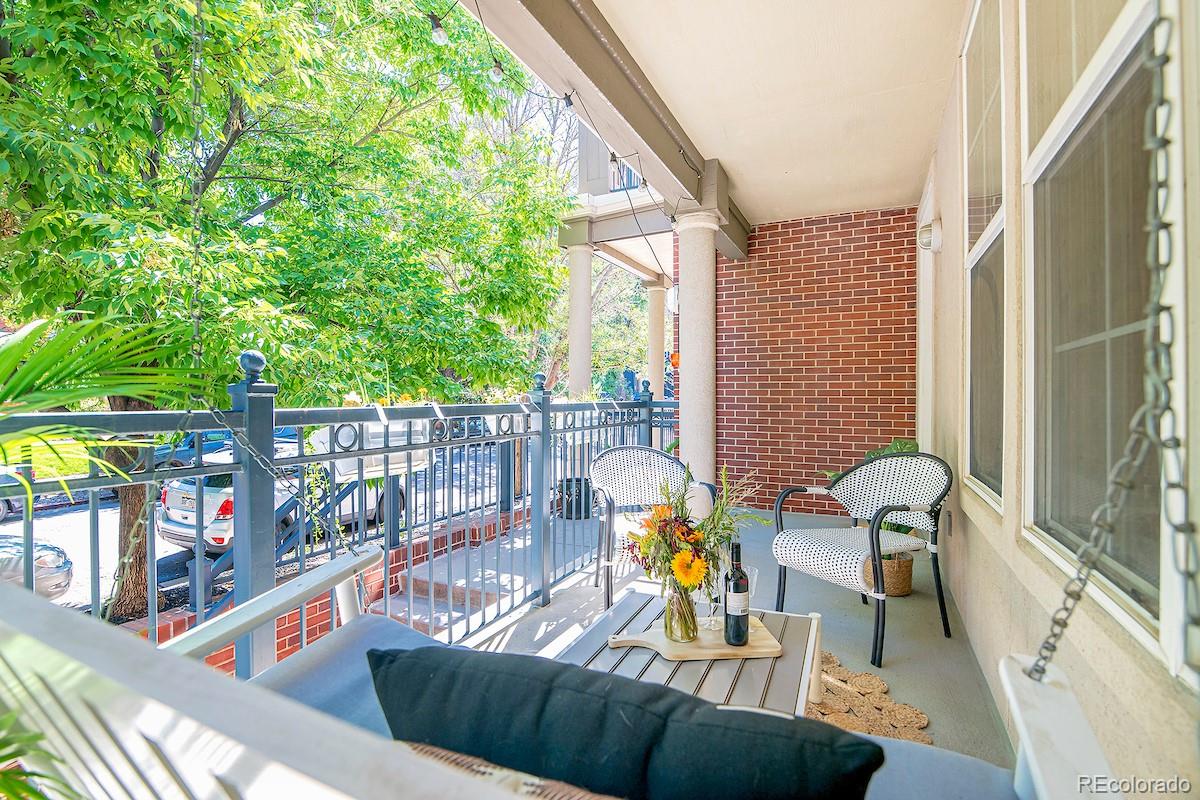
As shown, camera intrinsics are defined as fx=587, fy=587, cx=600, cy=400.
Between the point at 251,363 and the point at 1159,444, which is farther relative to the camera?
the point at 251,363


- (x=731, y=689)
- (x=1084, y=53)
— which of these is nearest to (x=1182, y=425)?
(x=1084, y=53)

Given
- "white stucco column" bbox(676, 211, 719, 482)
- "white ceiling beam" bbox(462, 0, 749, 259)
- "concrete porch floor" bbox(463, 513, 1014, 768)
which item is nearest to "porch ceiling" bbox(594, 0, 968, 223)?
"white ceiling beam" bbox(462, 0, 749, 259)

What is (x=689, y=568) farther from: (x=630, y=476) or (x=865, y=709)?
(x=630, y=476)

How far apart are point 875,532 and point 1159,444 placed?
2.00 metres

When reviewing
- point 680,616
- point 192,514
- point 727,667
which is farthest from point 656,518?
point 192,514

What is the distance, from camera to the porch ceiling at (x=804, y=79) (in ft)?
8.50

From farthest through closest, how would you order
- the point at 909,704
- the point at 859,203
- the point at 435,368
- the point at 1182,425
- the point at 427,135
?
the point at 427,135
the point at 435,368
the point at 859,203
the point at 909,704
the point at 1182,425

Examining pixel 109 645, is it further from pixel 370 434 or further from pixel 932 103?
pixel 932 103

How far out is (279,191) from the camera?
5.16 metres

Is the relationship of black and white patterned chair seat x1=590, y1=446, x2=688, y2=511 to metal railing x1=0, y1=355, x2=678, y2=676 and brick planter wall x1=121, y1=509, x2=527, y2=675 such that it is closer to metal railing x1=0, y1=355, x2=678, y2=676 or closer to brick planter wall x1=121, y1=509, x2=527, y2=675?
metal railing x1=0, y1=355, x2=678, y2=676

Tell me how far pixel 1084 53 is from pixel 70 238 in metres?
4.42

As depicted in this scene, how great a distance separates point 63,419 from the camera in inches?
52.0

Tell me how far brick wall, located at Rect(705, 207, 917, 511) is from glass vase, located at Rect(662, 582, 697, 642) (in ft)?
12.1

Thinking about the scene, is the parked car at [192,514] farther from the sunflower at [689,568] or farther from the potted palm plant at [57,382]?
the sunflower at [689,568]
